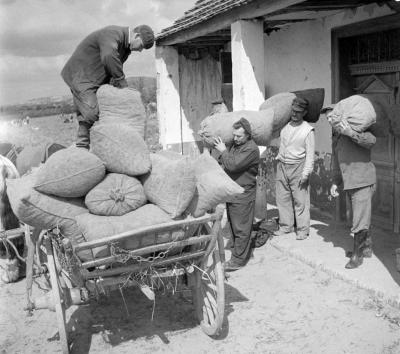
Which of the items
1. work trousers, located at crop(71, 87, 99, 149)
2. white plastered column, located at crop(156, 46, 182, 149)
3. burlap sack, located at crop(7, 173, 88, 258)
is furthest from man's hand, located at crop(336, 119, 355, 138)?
white plastered column, located at crop(156, 46, 182, 149)

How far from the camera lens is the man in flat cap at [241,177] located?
5.64m

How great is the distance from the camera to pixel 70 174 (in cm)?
351

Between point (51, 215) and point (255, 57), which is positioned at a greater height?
point (255, 57)

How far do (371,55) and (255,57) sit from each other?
5.41ft

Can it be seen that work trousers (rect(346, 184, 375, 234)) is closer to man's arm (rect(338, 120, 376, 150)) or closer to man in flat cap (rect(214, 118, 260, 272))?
man's arm (rect(338, 120, 376, 150))

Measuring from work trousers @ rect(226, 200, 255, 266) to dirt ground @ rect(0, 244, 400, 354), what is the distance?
1.60 ft

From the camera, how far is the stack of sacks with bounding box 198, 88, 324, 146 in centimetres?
611

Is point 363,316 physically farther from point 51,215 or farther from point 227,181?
Answer: point 51,215

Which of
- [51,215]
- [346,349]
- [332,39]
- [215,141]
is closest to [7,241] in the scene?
[51,215]

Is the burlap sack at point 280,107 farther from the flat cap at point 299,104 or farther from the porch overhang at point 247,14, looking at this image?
the porch overhang at point 247,14

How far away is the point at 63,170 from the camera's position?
3498 millimetres

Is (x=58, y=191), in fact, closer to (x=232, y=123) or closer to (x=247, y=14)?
(x=232, y=123)

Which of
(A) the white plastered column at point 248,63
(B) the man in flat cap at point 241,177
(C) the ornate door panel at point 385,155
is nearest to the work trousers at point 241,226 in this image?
(B) the man in flat cap at point 241,177

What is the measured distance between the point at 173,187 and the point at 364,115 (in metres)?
2.46
